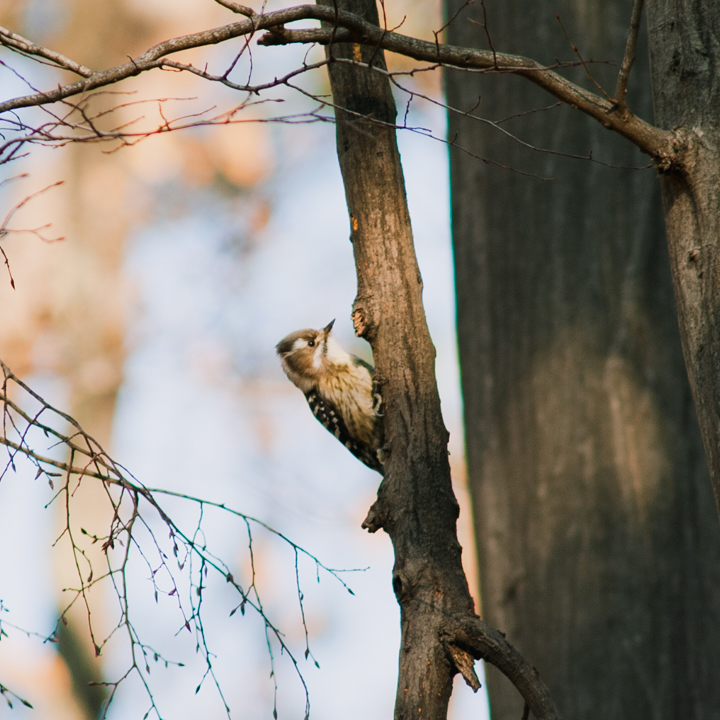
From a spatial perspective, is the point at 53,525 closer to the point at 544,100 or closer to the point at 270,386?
the point at 270,386

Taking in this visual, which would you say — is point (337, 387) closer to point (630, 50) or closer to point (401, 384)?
point (401, 384)

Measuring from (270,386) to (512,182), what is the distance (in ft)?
30.2

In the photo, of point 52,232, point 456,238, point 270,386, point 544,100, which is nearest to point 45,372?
point 52,232

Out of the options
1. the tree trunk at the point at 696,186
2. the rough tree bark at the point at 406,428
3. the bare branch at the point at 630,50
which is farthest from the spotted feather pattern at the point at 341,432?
the bare branch at the point at 630,50

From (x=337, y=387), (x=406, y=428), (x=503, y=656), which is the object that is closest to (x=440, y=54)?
(x=406, y=428)

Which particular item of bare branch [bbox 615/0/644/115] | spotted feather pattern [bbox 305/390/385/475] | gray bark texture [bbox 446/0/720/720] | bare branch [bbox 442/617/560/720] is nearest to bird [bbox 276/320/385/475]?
spotted feather pattern [bbox 305/390/385/475]

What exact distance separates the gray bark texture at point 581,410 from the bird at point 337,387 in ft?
2.22

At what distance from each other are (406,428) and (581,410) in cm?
214

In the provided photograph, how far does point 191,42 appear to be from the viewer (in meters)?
2.41

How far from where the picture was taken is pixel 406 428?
2971mm

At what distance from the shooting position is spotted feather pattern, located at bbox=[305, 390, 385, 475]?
534cm

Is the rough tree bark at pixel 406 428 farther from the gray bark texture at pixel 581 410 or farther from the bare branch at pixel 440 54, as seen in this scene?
the gray bark texture at pixel 581 410

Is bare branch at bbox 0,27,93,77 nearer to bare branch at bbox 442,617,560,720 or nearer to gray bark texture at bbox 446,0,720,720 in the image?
bare branch at bbox 442,617,560,720

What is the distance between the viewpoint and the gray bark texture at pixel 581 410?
4.43m
